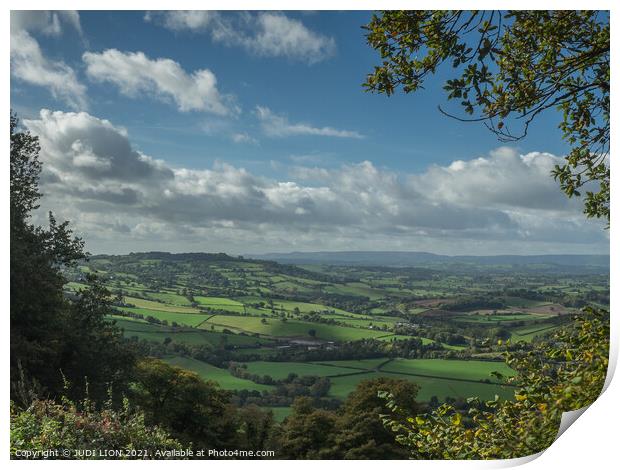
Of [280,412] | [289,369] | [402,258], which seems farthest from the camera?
[402,258]

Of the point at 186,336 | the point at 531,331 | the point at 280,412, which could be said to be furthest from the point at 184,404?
the point at 531,331

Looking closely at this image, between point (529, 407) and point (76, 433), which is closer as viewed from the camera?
point (529, 407)

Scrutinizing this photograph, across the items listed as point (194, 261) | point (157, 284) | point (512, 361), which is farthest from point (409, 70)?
point (157, 284)

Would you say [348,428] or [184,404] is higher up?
[184,404]

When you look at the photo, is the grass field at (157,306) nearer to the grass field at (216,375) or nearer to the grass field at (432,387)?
the grass field at (216,375)

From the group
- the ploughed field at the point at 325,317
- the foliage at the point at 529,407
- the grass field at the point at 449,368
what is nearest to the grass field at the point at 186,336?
the ploughed field at the point at 325,317

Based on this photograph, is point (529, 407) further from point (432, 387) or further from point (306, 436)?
point (306, 436)
